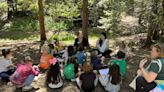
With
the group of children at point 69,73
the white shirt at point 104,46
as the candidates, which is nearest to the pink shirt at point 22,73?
the group of children at point 69,73

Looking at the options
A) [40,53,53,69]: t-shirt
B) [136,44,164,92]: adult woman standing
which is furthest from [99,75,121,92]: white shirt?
[136,44,164,92]: adult woman standing

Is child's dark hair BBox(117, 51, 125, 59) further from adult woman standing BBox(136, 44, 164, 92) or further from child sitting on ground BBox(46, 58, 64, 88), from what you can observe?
adult woman standing BBox(136, 44, 164, 92)

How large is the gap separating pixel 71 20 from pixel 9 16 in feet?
23.8

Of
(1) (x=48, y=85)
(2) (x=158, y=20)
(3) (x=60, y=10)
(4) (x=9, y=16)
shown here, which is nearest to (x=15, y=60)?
(1) (x=48, y=85)

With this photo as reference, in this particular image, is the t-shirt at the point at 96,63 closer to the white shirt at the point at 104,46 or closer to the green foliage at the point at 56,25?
the white shirt at the point at 104,46

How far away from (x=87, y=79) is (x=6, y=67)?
2460mm

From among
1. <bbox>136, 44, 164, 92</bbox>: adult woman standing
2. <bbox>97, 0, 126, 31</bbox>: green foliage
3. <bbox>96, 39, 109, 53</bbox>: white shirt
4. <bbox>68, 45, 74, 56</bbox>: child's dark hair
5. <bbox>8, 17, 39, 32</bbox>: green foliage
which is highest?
<bbox>136, 44, 164, 92</bbox>: adult woman standing

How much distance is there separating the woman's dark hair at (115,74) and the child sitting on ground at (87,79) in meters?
0.45

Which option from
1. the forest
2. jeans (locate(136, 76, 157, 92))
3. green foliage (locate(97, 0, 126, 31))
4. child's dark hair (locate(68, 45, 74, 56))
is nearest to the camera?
jeans (locate(136, 76, 157, 92))

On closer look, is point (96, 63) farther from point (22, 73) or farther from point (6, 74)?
point (6, 74)

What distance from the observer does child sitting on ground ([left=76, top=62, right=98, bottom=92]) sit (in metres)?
6.91

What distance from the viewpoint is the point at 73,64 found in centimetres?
784

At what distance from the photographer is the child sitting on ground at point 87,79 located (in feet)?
22.7

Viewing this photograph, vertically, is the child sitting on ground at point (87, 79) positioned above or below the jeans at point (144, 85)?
below
